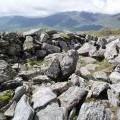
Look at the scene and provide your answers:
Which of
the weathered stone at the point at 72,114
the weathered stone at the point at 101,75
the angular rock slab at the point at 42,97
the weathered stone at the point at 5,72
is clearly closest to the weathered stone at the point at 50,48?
the weathered stone at the point at 101,75

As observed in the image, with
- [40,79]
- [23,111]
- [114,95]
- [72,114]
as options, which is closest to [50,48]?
[40,79]

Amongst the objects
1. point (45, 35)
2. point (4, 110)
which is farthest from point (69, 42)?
point (4, 110)

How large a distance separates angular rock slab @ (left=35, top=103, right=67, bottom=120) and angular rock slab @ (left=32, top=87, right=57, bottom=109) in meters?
0.57

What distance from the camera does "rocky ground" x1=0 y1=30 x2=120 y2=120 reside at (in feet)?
69.3

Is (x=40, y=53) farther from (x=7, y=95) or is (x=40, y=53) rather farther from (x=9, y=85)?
(x=7, y=95)

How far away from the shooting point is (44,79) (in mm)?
27062

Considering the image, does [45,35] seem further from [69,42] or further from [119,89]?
[119,89]

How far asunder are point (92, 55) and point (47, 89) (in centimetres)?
1693

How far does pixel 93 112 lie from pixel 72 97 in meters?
2.94

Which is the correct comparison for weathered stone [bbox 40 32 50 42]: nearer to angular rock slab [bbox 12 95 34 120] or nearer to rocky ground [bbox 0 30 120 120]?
rocky ground [bbox 0 30 120 120]

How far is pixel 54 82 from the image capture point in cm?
2752

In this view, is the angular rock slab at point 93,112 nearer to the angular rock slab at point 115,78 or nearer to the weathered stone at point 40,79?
the angular rock slab at point 115,78

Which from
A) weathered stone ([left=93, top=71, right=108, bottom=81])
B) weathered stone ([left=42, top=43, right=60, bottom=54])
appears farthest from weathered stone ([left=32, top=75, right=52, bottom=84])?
weathered stone ([left=42, top=43, right=60, bottom=54])

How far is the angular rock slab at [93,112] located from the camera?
66.9 ft
